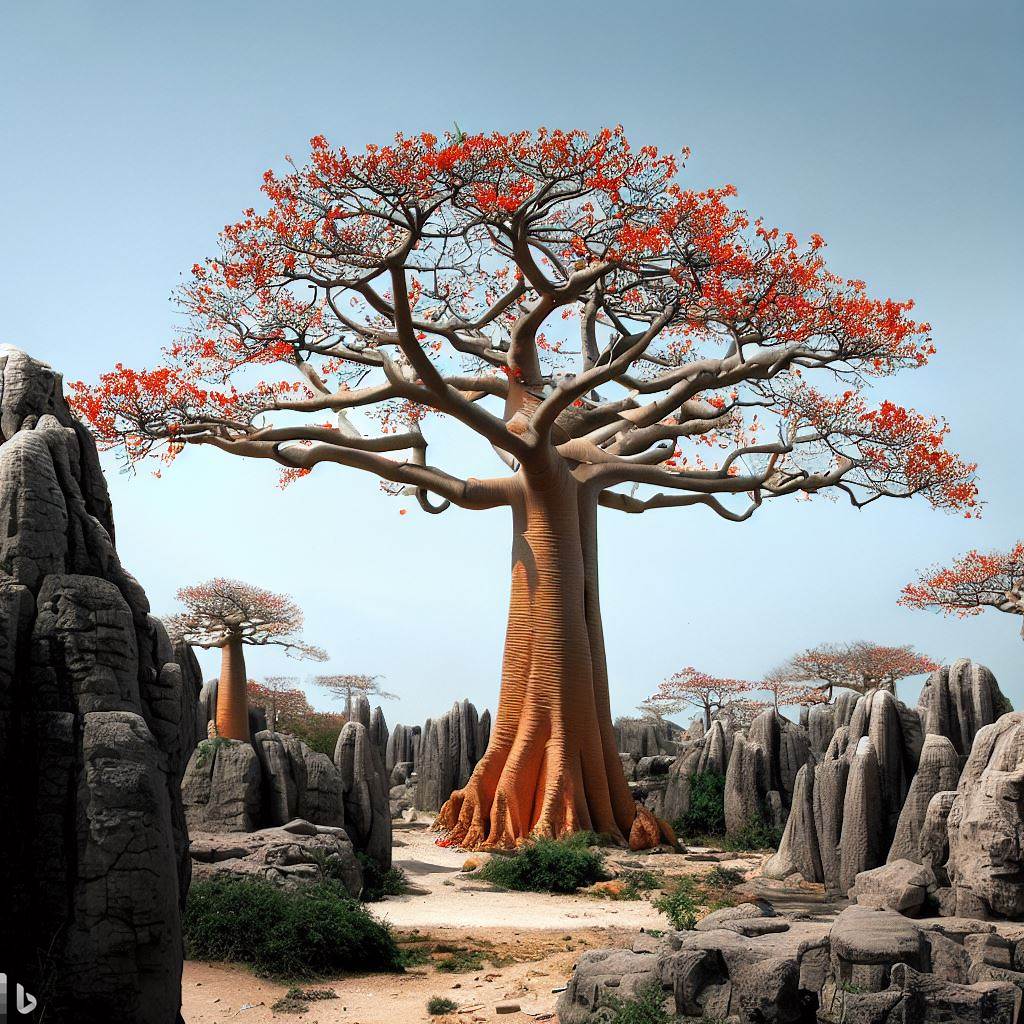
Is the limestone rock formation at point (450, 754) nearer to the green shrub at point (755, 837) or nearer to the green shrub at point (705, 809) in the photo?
the green shrub at point (705, 809)

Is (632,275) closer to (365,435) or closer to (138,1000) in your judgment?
(365,435)

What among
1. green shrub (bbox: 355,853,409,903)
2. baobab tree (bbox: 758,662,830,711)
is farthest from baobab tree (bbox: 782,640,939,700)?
green shrub (bbox: 355,853,409,903)

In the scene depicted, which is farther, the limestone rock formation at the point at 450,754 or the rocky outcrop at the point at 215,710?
the rocky outcrop at the point at 215,710

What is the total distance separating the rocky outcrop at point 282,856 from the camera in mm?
9344

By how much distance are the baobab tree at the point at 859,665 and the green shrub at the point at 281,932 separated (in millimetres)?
27870

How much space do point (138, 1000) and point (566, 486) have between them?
13.4 m

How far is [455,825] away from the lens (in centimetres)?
1659

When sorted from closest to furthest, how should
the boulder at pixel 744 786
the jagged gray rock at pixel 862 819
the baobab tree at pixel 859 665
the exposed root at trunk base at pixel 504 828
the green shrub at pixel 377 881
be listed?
the green shrub at pixel 377 881, the jagged gray rock at pixel 862 819, the exposed root at trunk base at pixel 504 828, the boulder at pixel 744 786, the baobab tree at pixel 859 665

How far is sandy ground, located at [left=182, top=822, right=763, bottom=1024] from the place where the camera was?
7.37 meters

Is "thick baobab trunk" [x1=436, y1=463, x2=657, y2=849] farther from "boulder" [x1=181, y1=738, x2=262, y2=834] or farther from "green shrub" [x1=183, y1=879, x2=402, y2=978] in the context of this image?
"green shrub" [x1=183, y1=879, x2=402, y2=978]

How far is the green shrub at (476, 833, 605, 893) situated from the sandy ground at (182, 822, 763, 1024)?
1.04 feet

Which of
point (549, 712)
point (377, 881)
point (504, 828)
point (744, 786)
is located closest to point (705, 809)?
point (744, 786)

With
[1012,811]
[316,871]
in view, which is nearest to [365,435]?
[316,871]

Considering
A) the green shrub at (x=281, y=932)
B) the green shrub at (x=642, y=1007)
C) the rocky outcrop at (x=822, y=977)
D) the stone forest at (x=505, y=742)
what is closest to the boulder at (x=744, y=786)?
the stone forest at (x=505, y=742)
